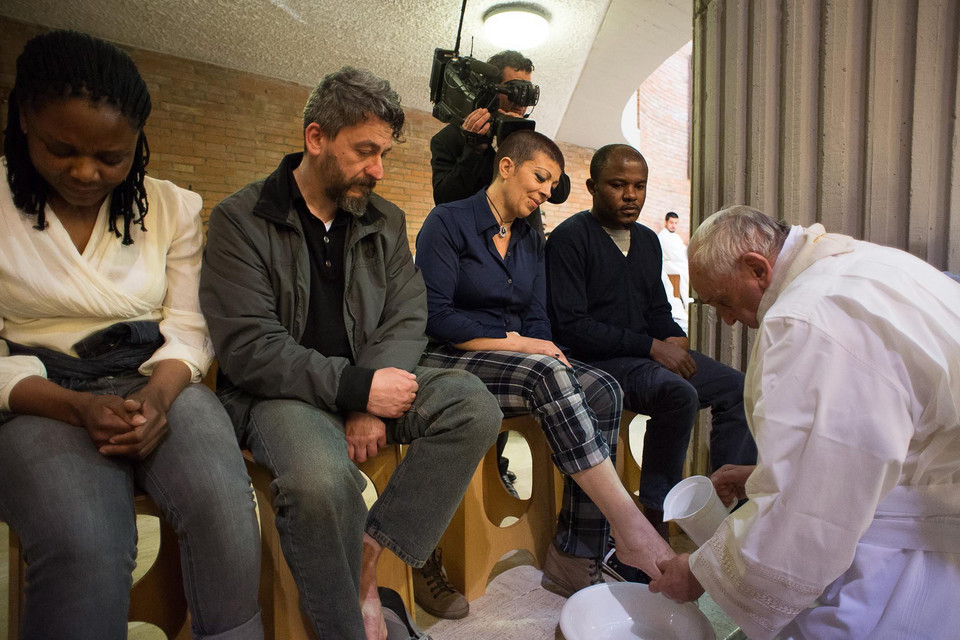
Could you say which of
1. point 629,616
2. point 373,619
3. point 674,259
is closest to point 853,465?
point 629,616

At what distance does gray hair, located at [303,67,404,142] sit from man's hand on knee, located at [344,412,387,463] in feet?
2.51

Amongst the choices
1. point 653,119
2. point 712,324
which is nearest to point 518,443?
point 712,324

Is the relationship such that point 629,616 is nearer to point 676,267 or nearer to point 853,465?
point 853,465

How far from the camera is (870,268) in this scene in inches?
40.6

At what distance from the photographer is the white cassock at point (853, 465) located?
3.01 ft

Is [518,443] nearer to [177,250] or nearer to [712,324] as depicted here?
[712,324]

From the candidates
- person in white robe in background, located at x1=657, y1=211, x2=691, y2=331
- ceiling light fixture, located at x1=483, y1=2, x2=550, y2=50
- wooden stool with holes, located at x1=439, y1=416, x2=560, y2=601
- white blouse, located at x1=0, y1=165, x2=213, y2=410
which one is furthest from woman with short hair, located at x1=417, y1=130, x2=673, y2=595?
person in white robe in background, located at x1=657, y1=211, x2=691, y2=331

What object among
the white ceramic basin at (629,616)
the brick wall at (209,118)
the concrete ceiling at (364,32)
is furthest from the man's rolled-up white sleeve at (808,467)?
the brick wall at (209,118)

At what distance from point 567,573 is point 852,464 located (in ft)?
3.58

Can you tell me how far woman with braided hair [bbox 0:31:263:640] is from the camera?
1.00m

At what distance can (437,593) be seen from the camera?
1.71m

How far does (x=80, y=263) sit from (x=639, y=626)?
146 centimetres

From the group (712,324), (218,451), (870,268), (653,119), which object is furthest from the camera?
(653,119)

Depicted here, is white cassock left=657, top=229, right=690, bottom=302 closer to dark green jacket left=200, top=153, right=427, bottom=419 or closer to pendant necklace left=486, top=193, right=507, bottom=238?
pendant necklace left=486, top=193, right=507, bottom=238
